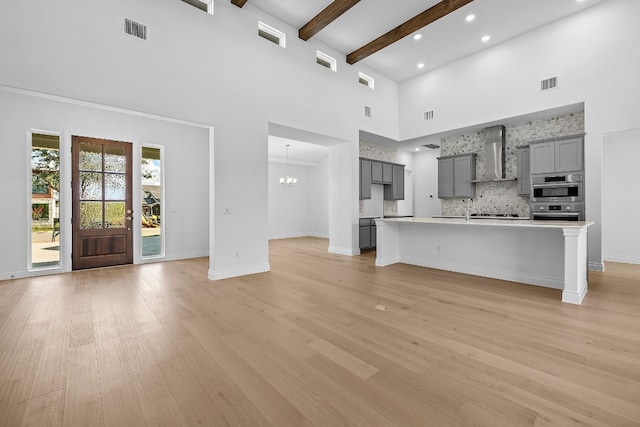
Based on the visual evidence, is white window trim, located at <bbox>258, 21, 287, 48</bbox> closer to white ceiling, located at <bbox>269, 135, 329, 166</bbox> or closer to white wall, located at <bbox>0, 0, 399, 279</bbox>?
white wall, located at <bbox>0, 0, 399, 279</bbox>

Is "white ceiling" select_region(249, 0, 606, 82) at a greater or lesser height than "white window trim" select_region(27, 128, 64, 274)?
greater

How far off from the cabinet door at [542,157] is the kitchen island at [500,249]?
2001mm

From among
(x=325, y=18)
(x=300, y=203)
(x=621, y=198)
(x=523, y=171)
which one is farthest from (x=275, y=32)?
(x=621, y=198)

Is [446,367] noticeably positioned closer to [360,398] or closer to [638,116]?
[360,398]

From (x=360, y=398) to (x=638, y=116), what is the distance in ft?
21.5

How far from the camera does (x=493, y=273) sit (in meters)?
4.50

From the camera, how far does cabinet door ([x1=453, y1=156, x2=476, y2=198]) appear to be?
22.9 ft

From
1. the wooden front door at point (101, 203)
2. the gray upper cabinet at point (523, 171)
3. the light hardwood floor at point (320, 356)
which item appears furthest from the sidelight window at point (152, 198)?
the gray upper cabinet at point (523, 171)

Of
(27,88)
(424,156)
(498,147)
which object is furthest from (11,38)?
(424,156)

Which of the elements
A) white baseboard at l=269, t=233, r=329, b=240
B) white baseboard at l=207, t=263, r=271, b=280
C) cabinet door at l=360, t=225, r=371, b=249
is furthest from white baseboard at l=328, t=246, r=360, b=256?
white baseboard at l=269, t=233, r=329, b=240

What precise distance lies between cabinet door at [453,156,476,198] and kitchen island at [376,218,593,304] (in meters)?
2.46

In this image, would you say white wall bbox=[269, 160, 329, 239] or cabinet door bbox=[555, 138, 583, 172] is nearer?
cabinet door bbox=[555, 138, 583, 172]

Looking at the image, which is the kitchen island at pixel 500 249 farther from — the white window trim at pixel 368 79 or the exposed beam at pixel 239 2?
the exposed beam at pixel 239 2

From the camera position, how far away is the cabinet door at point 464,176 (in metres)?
6.98
